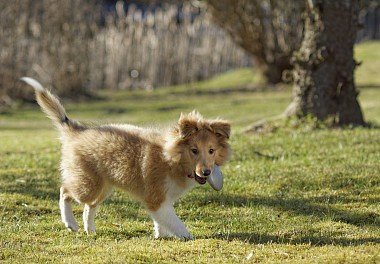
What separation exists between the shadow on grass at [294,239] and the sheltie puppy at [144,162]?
1.55 ft

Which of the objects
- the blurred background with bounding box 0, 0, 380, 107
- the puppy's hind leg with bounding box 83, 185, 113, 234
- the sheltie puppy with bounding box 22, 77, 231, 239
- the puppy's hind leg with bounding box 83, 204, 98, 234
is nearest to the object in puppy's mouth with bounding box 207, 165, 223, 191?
the sheltie puppy with bounding box 22, 77, 231, 239

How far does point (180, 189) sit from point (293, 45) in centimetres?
1573

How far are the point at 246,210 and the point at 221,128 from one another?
1455 mm

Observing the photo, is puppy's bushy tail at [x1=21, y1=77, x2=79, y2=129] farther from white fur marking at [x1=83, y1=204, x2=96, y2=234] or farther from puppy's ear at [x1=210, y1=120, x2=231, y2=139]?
puppy's ear at [x1=210, y1=120, x2=231, y2=139]

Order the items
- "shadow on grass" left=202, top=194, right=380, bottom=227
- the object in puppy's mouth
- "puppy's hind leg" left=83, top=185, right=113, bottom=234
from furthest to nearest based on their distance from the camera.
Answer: "shadow on grass" left=202, top=194, right=380, bottom=227 → "puppy's hind leg" left=83, top=185, right=113, bottom=234 → the object in puppy's mouth

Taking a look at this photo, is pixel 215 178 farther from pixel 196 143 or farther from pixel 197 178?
pixel 196 143

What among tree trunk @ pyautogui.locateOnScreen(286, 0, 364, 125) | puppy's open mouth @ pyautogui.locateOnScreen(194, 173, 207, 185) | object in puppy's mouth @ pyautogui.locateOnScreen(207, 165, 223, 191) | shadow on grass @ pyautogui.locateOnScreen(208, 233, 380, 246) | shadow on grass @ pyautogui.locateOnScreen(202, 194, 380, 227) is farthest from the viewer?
tree trunk @ pyautogui.locateOnScreen(286, 0, 364, 125)

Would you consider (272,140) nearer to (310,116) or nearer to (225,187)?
(310,116)

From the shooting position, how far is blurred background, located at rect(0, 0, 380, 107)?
70.4 feet

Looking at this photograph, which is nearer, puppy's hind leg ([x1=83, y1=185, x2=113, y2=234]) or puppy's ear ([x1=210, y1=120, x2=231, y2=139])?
puppy's ear ([x1=210, y1=120, x2=231, y2=139])

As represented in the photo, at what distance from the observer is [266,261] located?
6102 millimetres

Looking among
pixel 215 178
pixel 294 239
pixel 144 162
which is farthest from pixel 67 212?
pixel 294 239

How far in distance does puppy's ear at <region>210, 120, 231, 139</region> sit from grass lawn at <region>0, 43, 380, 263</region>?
83cm

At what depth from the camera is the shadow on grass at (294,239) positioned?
672 cm
